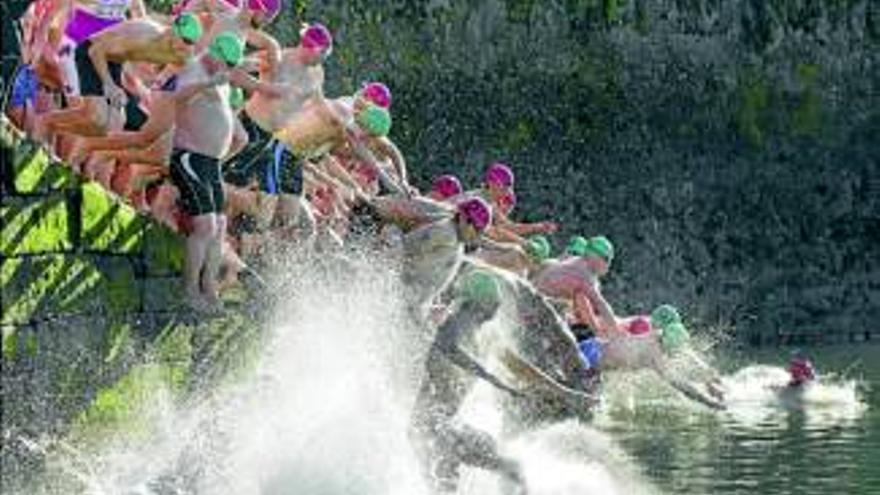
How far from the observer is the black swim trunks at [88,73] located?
10.6 m

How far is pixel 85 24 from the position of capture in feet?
36.0

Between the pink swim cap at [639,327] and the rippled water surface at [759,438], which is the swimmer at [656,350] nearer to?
the pink swim cap at [639,327]

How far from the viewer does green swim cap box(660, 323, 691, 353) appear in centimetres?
1727

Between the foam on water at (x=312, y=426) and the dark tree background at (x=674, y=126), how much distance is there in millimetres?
13314

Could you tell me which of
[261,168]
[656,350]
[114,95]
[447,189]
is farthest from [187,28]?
[656,350]

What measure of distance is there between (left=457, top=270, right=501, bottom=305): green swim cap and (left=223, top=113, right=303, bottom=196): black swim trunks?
1.31 meters

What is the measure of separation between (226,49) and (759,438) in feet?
22.8

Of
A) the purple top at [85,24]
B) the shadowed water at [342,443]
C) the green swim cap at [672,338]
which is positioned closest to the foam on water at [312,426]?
the shadowed water at [342,443]

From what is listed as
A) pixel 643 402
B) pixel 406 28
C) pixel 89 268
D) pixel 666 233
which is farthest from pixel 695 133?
pixel 89 268

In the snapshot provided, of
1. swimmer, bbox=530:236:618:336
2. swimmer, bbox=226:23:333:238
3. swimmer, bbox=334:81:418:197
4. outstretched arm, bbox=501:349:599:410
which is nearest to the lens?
outstretched arm, bbox=501:349:599:410

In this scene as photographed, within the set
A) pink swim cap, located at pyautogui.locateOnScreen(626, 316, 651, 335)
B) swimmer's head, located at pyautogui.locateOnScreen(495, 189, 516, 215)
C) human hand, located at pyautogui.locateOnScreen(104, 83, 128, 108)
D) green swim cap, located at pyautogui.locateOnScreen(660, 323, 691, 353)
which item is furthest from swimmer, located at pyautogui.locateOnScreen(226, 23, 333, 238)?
green swim cap, located at pyautogui.locateOnScreen(660, 323, 691, 353)

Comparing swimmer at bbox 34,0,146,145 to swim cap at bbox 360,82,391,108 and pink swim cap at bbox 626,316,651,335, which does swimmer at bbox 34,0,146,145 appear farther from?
pink swim cap at bbox 626,316,651,335

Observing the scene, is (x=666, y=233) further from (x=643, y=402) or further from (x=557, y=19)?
(x=643, y=402)

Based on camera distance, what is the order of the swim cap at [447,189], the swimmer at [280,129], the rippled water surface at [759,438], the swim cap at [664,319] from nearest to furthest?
1. the swimmer at [280,129]
2. the rippled water surface at [759,438]
3. the swim cap at [447,189]
4. the swim cap at [664,319]
